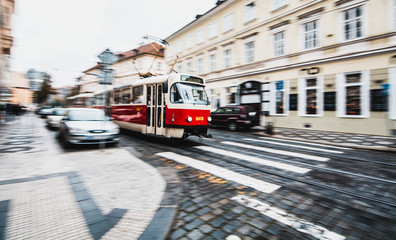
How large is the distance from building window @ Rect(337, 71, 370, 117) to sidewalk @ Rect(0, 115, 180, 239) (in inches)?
491

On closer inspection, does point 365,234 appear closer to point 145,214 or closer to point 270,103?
point 145,214

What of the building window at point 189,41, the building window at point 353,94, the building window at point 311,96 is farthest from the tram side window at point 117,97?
the building window at point 189,41

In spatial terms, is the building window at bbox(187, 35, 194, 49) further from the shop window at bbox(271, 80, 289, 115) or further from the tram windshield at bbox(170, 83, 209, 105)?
the tram windshield at bbox(170, 83, 209, 105)

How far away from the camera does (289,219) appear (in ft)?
9.31

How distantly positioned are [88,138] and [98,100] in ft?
33.9

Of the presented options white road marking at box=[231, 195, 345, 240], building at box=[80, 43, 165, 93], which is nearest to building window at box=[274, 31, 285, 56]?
white road marking at box=[231, 195, 345, 240]

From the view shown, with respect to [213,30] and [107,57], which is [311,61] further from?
[107,57]

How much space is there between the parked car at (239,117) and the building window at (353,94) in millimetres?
5198

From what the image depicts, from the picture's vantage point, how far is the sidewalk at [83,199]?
Result: 2.51 m

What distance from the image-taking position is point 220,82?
21.5 metres

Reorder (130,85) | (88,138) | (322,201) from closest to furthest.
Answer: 1. (322,201)
2. (88,138)
3. (130,85)

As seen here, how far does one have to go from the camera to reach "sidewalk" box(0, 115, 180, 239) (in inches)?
98.7

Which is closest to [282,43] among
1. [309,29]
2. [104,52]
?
[309,29]

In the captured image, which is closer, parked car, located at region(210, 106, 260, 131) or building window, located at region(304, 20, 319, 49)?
parked car, located at region(210, 106, 260, 131)
